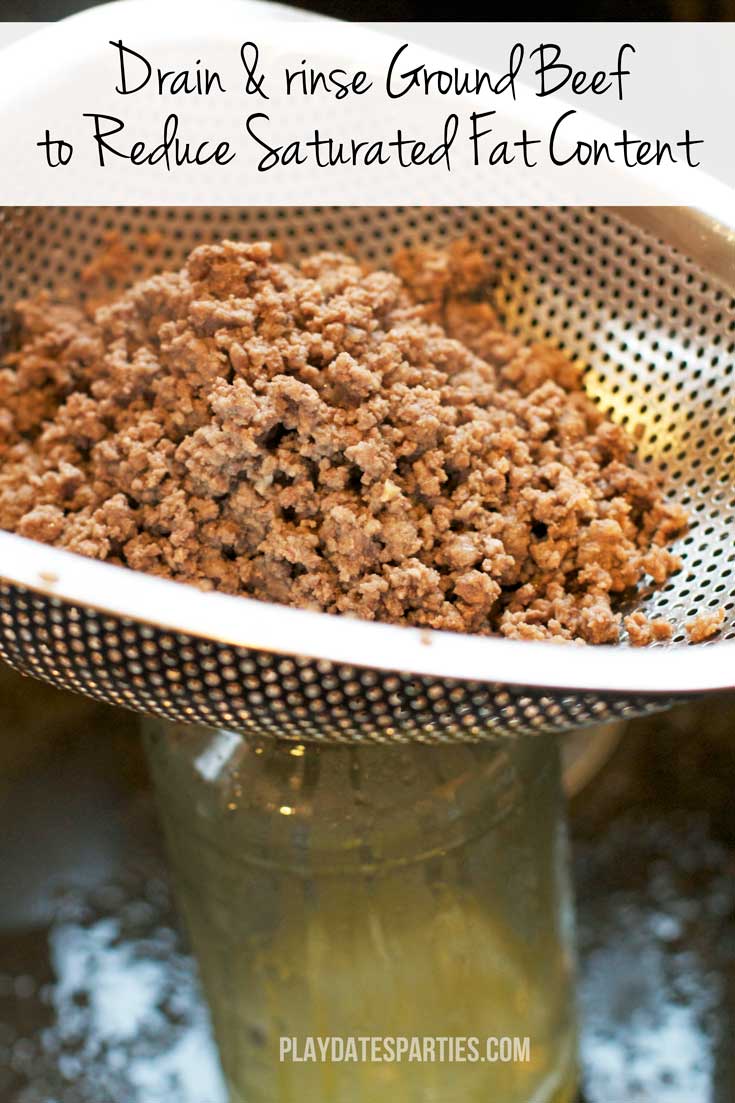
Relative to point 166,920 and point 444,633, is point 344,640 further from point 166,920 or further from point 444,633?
point 166,920

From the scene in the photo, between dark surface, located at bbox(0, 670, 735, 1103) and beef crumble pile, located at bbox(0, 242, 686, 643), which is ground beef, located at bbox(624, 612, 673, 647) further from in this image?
dark surface, located at bbox(0, 670, 735, 1103)

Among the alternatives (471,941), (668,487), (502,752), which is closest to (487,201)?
(668,487)

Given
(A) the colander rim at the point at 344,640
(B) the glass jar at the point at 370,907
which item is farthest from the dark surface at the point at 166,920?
(A) the colander rim at the point at 344,640

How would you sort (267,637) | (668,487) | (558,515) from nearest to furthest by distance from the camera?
1. (267,637)
2. (558,515)
3. (668,487)

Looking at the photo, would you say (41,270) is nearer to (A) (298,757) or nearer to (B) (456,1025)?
(A) (298,757)

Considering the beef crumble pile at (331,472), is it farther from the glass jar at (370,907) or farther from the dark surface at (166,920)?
the dark surface at (166,920)

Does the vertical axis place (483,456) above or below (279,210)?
below
